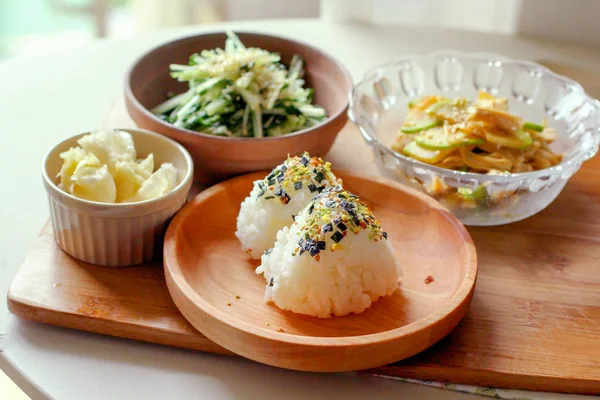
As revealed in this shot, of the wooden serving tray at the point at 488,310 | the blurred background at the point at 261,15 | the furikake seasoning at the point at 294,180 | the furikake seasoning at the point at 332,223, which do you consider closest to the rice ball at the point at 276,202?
the furikake seasoning at the point at 294,180

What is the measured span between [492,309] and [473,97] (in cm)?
92

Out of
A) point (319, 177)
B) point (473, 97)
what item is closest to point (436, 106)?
point (473, 97)

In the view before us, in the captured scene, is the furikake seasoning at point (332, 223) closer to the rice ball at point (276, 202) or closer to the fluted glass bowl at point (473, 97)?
the rice ball at point (276, 202)

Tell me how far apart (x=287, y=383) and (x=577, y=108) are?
1248mm

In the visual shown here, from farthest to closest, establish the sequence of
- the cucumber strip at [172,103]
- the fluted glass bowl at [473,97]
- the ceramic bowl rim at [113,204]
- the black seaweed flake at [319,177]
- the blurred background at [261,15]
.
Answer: the blurred background at [261,15] → the cucumber strip at [172,103] → the fluted glass bowl at [473,97] → the black seaweed flake at [319,177] → the ceramic bowl rim at [113,204]

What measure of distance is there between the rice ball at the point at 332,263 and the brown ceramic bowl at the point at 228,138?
362 mm

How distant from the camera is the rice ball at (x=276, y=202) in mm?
1658

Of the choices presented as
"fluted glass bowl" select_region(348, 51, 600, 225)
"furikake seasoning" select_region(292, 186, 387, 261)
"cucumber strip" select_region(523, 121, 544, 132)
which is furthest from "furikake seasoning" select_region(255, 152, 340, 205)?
"cucumber strip" select_region(523, 121, 544, 132)

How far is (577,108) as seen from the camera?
215 centimetres

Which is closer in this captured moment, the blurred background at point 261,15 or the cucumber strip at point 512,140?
the cucumber strip at point 512,140

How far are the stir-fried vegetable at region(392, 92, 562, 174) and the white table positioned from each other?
66 centimetres

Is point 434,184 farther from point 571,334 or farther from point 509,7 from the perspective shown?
point 509,7

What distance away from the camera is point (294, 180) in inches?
65.7

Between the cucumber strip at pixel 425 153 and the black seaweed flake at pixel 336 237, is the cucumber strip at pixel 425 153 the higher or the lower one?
the lower one
